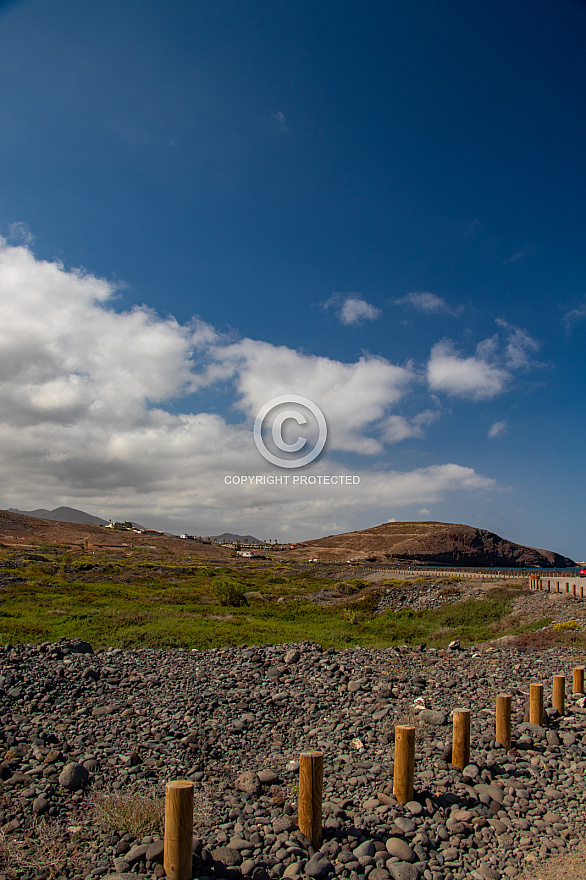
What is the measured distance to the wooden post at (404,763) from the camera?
6668 mm

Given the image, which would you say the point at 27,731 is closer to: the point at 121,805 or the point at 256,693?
the point at 121,805

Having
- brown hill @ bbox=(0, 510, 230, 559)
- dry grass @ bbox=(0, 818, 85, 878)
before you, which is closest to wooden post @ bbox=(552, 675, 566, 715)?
dry grass @ bbox=(0, 818, 85, 878)

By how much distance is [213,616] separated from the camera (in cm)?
2767

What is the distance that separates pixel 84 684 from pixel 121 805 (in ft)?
21.3

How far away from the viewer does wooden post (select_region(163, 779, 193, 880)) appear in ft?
15.8

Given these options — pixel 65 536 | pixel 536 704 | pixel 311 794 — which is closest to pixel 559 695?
pixel 536 704

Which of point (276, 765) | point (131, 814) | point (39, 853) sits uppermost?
point (131, 814)

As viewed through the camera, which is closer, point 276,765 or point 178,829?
point 178,829

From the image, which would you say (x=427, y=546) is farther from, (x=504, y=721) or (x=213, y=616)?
(x=504, y=721)

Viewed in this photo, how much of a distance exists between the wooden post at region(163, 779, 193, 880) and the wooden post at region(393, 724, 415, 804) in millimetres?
2913

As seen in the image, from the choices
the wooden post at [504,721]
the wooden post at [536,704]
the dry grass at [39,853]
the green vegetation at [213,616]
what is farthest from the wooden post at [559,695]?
the green vegetation at [213,616]

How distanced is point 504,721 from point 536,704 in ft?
4.55

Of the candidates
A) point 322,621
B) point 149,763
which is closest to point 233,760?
point 149,763

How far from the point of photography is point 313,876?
5520mm
